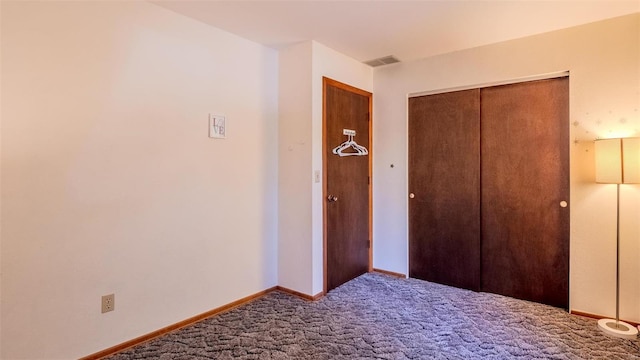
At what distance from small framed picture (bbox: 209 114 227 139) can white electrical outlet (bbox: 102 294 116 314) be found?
1.37 metres

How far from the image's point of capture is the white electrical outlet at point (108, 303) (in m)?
2.25

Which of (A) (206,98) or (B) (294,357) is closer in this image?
(B) (294,357)

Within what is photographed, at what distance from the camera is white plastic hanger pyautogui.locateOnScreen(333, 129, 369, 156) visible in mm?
3520

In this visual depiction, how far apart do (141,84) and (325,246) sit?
208 cm

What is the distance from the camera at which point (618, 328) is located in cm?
257

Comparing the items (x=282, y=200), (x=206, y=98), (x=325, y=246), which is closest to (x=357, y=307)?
(x=325, y=246)

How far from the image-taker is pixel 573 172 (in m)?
2.86

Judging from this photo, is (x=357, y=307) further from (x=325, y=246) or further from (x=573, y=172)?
(x=573, y=172)

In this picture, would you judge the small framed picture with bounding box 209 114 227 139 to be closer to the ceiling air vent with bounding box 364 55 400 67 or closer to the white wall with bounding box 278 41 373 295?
the white wall with bounding box 278 41 373 295

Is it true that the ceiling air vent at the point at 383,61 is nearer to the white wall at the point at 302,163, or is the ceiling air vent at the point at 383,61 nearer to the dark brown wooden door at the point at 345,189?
the dark brown wooden door at the point at 345,189

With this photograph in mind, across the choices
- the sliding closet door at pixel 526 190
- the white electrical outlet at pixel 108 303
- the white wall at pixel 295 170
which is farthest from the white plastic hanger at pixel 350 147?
the white electrical outlet at pixel 108 303

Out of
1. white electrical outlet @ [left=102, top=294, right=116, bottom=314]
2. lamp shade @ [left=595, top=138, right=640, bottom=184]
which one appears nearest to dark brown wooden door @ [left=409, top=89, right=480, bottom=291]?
lamp shade @ [left=595, top=138, right=640, bottom=184]

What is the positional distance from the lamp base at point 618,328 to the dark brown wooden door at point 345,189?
2.14 m

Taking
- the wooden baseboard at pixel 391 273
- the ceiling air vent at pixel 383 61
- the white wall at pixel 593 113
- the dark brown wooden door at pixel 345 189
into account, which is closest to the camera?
the white wall at pixel 593 113
